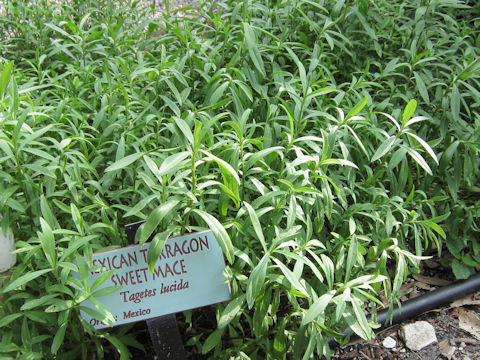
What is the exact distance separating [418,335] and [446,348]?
11 centimetres

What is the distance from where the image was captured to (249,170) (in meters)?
1.56

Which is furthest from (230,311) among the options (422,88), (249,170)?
(422,88)

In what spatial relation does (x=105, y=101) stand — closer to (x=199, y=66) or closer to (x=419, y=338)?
(x=199, y=66)

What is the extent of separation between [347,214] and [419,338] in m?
0.58

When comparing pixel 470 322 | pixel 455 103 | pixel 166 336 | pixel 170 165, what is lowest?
pixel 470 322

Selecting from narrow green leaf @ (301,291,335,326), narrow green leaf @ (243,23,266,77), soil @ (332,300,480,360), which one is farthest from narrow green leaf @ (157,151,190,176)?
soil @ (332,300,480,360)

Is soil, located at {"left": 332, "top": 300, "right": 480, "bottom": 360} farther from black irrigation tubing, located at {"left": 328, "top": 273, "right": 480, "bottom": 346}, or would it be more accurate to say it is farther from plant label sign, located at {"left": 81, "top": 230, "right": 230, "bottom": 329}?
plant label sign, located at {"left": 81, "top": 230, "right": 230, "bottom": 329}

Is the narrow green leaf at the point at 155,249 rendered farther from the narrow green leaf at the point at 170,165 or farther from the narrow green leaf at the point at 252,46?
the narrow green leaf at the point at 252,46

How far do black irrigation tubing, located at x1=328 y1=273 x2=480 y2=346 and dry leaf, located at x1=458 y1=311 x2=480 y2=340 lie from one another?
72 millimetres

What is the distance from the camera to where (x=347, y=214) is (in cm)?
170

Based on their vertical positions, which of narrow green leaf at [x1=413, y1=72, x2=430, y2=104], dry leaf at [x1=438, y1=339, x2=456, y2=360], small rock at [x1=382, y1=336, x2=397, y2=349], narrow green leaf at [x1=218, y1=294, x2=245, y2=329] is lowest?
dry leaf at [x1=438, y1=339, x2=456, y2=360]

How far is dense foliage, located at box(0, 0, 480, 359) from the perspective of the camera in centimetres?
142

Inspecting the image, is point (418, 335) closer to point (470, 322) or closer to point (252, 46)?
point (470, 322)

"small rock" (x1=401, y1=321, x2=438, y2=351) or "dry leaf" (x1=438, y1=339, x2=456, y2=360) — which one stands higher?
"small rock" (x1=401, y1=321, x2=438, y2=351)
